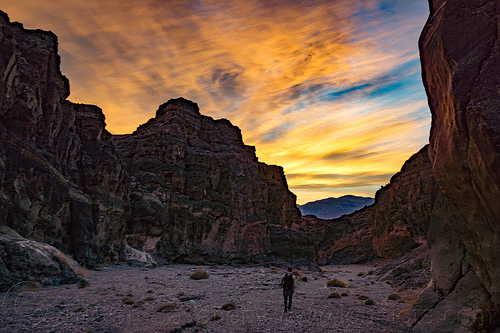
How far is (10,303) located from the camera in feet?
38.7

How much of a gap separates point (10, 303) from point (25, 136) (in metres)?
17.7

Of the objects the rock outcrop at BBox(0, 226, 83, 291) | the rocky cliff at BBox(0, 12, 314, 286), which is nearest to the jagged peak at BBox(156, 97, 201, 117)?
Result: the rocky cliff at BBox(0, 12, 314, 286)

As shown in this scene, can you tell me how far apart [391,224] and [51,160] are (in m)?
62.1

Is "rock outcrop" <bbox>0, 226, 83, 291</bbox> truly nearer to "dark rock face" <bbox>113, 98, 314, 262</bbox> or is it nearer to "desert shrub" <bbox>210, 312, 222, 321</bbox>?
"desert shrub" <bbox>210, 312, 222, 321</bbox>

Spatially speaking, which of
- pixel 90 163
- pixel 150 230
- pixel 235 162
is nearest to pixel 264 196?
pixel 235 162

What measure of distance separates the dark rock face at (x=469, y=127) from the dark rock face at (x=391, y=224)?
3992 centimetres

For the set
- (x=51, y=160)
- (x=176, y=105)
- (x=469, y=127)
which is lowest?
(x=469, y=127)

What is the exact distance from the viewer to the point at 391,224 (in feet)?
201

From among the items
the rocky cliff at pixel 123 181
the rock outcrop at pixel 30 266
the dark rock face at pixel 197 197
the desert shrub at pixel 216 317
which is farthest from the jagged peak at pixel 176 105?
the desert shrub at pixel 216 317

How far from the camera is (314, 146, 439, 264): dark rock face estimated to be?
55.2 meters

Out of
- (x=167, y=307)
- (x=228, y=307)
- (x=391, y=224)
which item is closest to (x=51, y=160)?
(x=167, y=307)

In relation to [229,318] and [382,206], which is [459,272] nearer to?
[229,318]

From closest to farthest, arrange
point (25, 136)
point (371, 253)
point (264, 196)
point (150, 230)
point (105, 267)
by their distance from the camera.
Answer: point (25, 136)
point (105, 267)
point (150, 230)
point (264, 196)
point (371, 253)

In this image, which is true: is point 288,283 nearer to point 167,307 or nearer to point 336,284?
point 167,307
